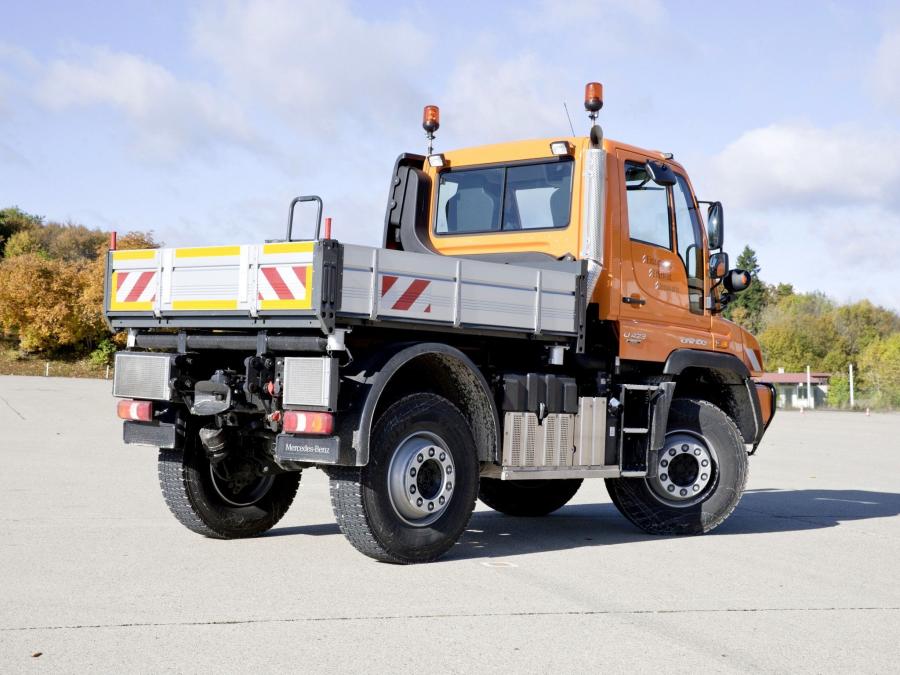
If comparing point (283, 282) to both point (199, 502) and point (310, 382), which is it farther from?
point (199, 502)

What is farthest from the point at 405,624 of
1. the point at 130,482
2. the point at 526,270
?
the point at 130,482

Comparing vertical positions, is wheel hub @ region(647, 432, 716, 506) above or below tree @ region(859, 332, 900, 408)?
below

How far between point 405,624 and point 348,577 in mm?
1389

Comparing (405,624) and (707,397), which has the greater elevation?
(707,397)

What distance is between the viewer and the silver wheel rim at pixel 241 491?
871 cm

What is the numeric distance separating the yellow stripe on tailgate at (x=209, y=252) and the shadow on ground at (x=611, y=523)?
2.50m

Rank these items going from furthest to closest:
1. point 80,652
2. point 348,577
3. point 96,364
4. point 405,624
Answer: point 96,364 < point 348,577 < point 405,624 < point 80,652

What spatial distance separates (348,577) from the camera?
7145 millimetres

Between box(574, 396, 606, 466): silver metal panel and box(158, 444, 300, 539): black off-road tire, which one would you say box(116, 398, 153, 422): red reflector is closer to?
box(158, 444, 300, 539): black off-road tire

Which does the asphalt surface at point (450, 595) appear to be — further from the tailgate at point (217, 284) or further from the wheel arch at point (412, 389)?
the tailgate at point (217, 284)

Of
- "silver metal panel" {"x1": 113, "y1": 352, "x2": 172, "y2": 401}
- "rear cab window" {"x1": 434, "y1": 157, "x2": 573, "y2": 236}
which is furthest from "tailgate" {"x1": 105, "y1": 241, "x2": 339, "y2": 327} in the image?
"rear cab window" {"x1": 434, "y1": 157, "x2": 573, "y2": 236}

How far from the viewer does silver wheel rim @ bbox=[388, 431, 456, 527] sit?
7.67 meters

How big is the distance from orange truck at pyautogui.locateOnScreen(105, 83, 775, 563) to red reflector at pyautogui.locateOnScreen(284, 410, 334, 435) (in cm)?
2

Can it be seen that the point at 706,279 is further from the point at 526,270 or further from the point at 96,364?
the point at 96,364
